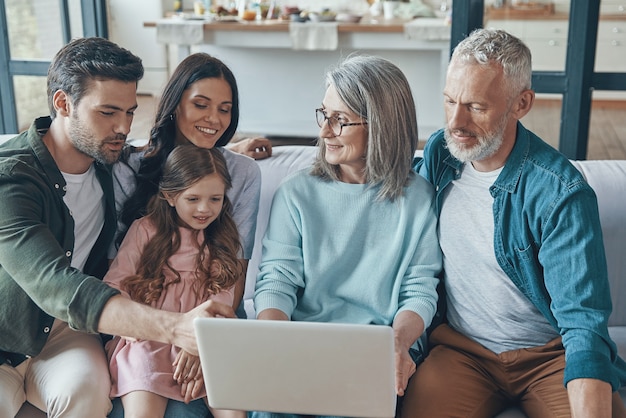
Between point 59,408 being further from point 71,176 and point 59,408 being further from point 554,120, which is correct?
point 554,120

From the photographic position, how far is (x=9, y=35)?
364cm

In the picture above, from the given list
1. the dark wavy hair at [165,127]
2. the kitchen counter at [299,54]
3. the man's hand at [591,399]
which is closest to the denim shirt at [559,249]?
the man's hand at [591,399]

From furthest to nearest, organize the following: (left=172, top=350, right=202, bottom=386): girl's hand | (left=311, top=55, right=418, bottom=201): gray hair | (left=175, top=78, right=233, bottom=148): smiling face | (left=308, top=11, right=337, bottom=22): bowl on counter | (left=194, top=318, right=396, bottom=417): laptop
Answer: (left=308, top=11, right=337, bottom=22): bowl on counter, (left=175, top=78, right=233, bottom=148): smiling face, (left=311, top=55, right=418, bottom=201): gray hair, (left=172, top=350, right=202, bottom=386): girl's hand, (left=194, top=318, right=396, bottom=417): laptop

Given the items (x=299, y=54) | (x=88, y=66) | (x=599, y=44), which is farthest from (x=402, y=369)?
(x=299, y=54)

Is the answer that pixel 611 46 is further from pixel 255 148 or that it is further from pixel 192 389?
pixel 192 389

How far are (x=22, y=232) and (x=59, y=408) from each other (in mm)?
406

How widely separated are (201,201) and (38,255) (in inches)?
18.4

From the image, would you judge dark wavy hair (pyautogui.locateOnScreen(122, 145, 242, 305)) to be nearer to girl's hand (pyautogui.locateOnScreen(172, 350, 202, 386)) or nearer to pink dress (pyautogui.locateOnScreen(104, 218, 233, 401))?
pink dress (pyautogui.locateOnScreen(104, 218, 233, 401))

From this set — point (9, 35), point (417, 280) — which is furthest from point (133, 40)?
point (417, 280)

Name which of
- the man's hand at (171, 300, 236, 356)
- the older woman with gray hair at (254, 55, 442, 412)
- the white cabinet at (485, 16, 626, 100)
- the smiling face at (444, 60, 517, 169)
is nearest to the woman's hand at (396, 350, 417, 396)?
the older woman with gray hair at (254, 55, 442, 412)

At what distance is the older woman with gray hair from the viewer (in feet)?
6.25

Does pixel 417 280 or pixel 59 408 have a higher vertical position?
pixel 417 280

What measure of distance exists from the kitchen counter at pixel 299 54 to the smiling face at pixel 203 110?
3.10 meters

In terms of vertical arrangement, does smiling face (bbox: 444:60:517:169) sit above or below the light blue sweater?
above
